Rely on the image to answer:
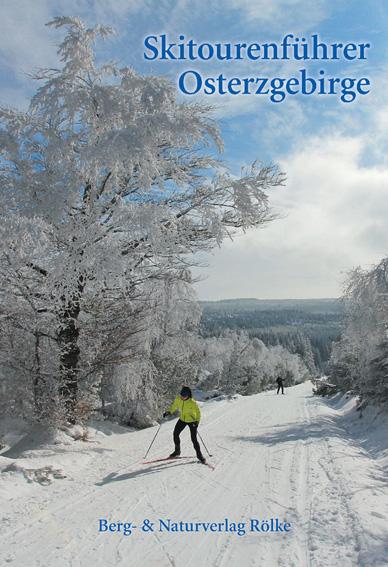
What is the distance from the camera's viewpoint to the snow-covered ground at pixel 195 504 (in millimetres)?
4605

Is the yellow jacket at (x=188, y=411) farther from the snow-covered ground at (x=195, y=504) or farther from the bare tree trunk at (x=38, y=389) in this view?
the bare tree trunk at (x=38, y=389)

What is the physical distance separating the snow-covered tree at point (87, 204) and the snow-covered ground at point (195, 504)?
8.68 ft

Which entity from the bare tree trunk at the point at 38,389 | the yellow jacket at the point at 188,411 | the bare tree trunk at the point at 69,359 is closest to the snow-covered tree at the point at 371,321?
the yellow jacket at the point at 188,411

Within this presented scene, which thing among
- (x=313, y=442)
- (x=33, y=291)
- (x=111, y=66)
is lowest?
(x=313, y=442)

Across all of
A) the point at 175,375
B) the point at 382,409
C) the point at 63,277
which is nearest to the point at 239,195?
the point at 63,277

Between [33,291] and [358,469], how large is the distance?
24.8 feet

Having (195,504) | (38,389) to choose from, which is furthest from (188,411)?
(38,389)

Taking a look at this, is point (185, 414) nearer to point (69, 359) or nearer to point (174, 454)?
point (174, 454)

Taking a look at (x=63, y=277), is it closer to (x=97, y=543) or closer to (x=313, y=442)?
(x=97, y=543)

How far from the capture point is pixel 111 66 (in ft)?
30.4

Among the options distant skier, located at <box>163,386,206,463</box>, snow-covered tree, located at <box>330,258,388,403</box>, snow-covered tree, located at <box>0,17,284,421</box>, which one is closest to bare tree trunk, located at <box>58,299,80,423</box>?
snow-covered tree, located at <box>0,17,284,421</box>

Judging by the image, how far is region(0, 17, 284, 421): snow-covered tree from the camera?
7785mm

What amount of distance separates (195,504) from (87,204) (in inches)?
235

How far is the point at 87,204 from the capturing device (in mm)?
9141
